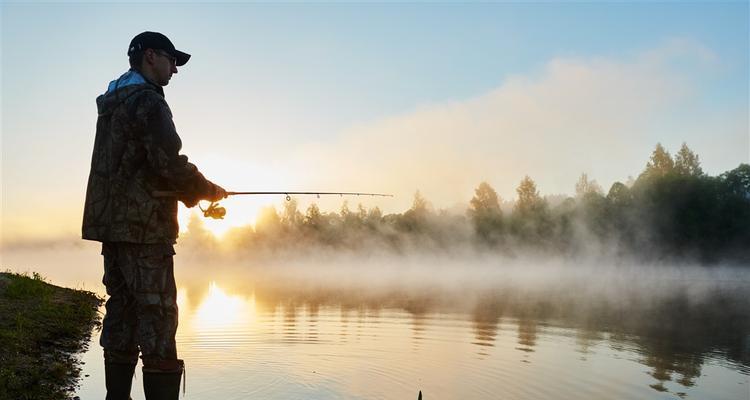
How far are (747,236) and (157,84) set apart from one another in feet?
278

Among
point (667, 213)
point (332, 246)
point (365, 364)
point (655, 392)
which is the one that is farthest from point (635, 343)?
point (332, 246)

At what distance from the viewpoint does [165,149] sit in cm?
491

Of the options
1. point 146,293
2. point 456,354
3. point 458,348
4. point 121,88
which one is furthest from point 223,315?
point 121,88

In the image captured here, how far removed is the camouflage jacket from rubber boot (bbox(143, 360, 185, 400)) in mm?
1058

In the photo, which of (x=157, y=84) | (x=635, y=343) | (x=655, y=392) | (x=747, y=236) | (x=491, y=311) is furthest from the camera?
(x=747, y=236)

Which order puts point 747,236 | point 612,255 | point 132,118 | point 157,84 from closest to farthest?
point 132,118, point 157,84, point 747,236, point 612,255

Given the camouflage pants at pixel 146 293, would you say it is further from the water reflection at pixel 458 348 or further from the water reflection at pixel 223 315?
the water reflection at pixel 223 315

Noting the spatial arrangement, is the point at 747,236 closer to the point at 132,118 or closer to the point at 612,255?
the point at 612,255

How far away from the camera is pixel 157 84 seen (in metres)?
5.38

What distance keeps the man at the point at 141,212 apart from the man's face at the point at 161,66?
6.3 inches

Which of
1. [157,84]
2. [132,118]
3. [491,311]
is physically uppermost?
[157,84]

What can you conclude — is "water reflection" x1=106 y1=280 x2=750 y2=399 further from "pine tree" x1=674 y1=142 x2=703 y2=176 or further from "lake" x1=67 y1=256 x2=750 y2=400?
"pine tree" x1=674 y1=142 x2=703 y2=176

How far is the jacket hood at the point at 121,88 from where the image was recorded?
5020 millimetres

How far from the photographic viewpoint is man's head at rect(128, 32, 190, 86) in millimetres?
5301
